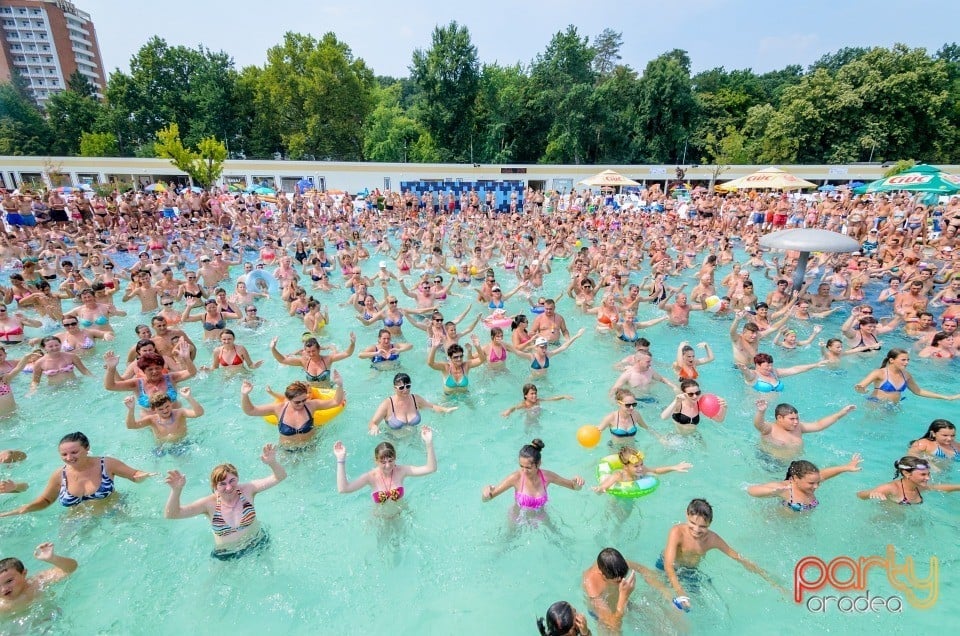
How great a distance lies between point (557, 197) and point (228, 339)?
2368 centimetres

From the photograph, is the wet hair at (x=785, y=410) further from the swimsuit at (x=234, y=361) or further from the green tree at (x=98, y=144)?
the green tree at (x=98, y=144)

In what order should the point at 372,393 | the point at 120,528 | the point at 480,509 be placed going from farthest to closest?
the point at 372,393, the point at 480,509, the point at 120,528

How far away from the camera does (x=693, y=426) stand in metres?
6.01

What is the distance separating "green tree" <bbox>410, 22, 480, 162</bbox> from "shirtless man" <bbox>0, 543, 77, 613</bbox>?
44.3 metres

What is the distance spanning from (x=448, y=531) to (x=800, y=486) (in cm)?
332

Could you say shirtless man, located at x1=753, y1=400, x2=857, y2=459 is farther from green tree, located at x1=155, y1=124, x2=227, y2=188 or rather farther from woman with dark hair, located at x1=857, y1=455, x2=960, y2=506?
green tree, located at x1=155, y1=124, x2=227, y2=188

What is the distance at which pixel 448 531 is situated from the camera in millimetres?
5004

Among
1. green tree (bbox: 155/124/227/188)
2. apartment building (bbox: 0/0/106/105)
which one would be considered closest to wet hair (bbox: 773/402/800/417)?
green tree (bbox: 155/124/227/188)

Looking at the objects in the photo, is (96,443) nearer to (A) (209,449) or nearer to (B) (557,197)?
(A) (209,449)

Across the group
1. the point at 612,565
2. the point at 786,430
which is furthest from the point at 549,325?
the point at 612,565

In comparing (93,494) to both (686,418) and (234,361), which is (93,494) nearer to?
(234,361)

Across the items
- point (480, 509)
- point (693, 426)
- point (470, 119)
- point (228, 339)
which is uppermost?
point (470, 119)

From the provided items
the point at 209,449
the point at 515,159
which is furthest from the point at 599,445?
the point at 515,159

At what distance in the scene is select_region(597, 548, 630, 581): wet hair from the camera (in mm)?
3240
